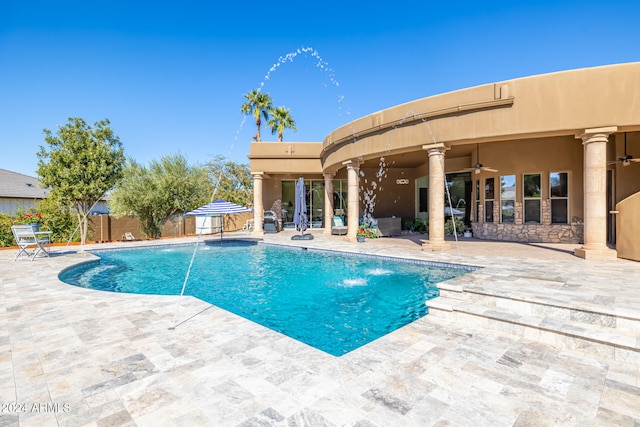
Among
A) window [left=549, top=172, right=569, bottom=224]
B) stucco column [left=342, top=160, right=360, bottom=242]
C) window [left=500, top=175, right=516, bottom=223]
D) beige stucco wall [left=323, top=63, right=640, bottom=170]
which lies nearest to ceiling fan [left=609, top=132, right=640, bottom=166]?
window [left=549, top=172, right=569, bottom=224]

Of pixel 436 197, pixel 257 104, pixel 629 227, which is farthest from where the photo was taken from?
pixel 257 104

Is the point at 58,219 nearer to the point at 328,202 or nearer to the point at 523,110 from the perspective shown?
the point at 328,202

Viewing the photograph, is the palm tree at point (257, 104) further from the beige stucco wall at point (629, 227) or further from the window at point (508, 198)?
the beige stucco wall at point (629, 227)

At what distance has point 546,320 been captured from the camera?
4008 millimetres

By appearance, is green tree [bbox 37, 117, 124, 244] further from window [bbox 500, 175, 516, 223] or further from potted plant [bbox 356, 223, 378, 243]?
window [bbox 500, 175, 516, 223]

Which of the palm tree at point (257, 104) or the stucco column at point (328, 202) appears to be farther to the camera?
the palm tree at point (257, 104)

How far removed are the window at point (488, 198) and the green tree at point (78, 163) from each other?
16.3 m

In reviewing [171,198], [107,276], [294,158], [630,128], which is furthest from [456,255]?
[171,198]

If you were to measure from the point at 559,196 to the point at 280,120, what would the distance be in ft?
76.2

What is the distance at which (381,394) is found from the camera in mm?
2574

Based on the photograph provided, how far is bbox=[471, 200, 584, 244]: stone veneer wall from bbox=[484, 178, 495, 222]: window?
0.18m

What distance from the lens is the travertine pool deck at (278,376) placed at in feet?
7.59

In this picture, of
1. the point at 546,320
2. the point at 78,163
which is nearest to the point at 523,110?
the point at 546,320

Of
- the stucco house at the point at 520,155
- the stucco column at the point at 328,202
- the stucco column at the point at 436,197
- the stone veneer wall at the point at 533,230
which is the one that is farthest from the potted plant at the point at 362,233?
the stone veneer wall at the point at 533,230
